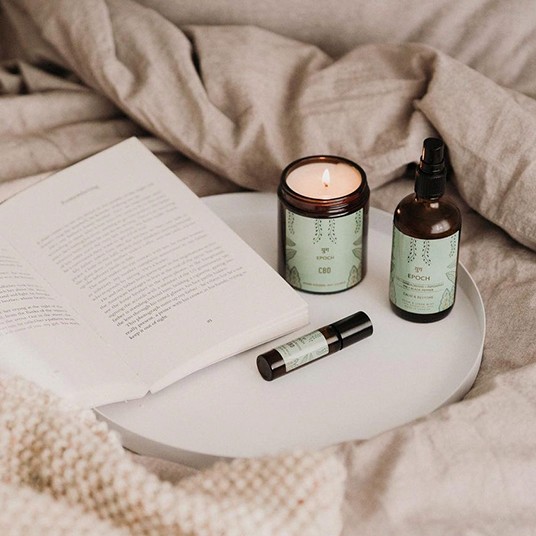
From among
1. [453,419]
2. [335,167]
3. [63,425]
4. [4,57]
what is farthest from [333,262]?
[4,57]

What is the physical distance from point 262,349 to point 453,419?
0.19 m

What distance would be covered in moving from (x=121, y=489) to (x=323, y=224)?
12.8 inches

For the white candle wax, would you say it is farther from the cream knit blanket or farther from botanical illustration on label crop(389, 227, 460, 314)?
the cream knit blanket

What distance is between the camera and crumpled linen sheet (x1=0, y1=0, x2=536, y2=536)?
2.82ft

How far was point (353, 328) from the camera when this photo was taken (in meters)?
0.77

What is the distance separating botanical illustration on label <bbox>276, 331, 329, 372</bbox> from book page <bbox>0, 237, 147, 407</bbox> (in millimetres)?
125

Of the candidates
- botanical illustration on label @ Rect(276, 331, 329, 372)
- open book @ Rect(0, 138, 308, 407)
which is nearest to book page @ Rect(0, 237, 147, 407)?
open book @ Rect(0, 138, 308, 407)

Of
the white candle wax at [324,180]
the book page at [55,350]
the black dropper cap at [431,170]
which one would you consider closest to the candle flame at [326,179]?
the white candle wax at [324,180]

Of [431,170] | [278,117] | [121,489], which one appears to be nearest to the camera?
[121,489]

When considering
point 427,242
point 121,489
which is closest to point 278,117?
point 427,242

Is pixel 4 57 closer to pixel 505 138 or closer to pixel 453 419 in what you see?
pixel 505 138

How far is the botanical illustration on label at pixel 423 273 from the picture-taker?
75 centimetres

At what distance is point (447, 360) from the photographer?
77cm

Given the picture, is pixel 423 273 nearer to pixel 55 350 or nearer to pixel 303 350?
pixel 303 350
